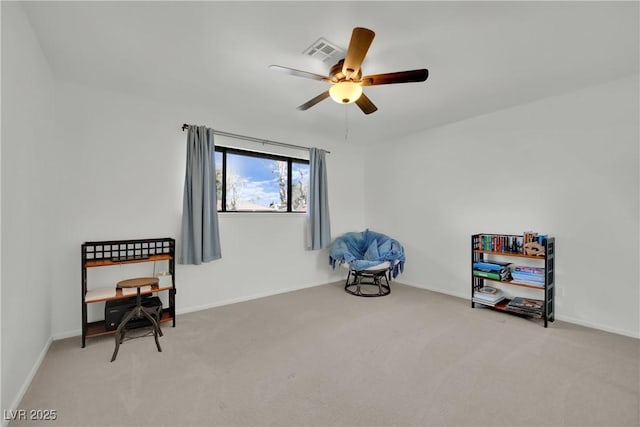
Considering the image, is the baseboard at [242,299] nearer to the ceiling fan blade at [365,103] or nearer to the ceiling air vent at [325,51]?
the ceiling fan blade at [365,103]

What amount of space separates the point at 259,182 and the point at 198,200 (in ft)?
3.22

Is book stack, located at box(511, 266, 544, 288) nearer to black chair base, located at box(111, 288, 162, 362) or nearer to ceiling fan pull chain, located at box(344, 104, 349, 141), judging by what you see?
ceiling fan pull chain, located at box(344, 104, 349, 141)

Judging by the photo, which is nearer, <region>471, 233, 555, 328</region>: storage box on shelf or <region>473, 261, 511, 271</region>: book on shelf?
<region>471, 233, 555, 328</region>: storage box on shelf

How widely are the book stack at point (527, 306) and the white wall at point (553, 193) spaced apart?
250 mm

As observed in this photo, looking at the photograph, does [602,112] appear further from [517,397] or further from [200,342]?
[200,342]

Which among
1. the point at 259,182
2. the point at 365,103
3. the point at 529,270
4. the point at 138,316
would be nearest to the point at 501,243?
the point at 529,270

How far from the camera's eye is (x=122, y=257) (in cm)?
270

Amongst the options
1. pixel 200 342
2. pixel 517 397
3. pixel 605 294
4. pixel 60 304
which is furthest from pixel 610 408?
pixel 60 304

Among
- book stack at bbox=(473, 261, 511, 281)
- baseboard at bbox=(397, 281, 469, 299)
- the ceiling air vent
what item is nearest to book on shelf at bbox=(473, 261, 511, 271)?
book stack at bbox=(473, 261, 511, 281)

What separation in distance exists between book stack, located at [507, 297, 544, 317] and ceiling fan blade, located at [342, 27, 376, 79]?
9.52 ft

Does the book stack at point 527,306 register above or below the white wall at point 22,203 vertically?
below

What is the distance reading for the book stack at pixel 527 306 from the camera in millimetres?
2924

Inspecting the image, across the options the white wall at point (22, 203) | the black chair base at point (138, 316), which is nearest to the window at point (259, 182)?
the black chair base at point (138, 316)

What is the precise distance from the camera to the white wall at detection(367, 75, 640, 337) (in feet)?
8.63
